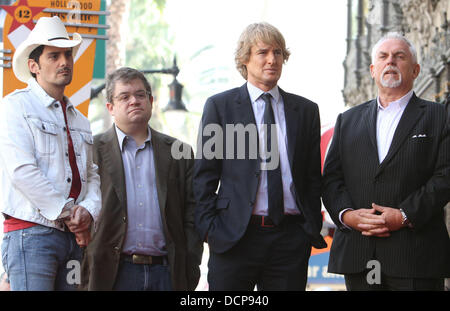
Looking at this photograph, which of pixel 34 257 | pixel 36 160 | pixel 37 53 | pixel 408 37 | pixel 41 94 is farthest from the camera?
pixel 408 37

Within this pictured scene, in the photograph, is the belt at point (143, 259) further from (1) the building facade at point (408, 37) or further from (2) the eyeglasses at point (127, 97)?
(1) the building facade at point (408, 37)

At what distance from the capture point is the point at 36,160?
424cm

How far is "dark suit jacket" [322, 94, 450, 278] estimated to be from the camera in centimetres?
486

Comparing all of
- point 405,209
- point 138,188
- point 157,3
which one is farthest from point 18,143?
point 157,3

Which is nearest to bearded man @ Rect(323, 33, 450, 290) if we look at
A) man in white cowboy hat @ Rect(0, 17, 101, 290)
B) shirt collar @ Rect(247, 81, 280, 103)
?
shirt collar @ Rect(247, 81, 280, 103)

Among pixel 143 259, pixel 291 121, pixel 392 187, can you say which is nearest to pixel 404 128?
pixel 392 187

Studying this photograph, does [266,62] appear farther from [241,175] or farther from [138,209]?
[138,209]

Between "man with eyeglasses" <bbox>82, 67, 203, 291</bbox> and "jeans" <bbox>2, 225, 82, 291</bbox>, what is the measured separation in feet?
2.27

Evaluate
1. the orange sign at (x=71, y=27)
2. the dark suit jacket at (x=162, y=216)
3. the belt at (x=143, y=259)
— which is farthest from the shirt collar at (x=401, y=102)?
the orange sign at (x=71, y=27)

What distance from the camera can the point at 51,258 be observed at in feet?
13.6

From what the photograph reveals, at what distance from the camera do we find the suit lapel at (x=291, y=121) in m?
4.87

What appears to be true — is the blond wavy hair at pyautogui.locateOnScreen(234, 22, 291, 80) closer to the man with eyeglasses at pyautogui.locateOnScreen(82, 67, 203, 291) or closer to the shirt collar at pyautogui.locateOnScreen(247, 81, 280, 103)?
the shirt collar at pyautogui.locateOnScreen(247, 81, 280, 103)

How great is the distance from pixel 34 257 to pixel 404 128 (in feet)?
8.68

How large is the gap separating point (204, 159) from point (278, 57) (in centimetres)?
86
